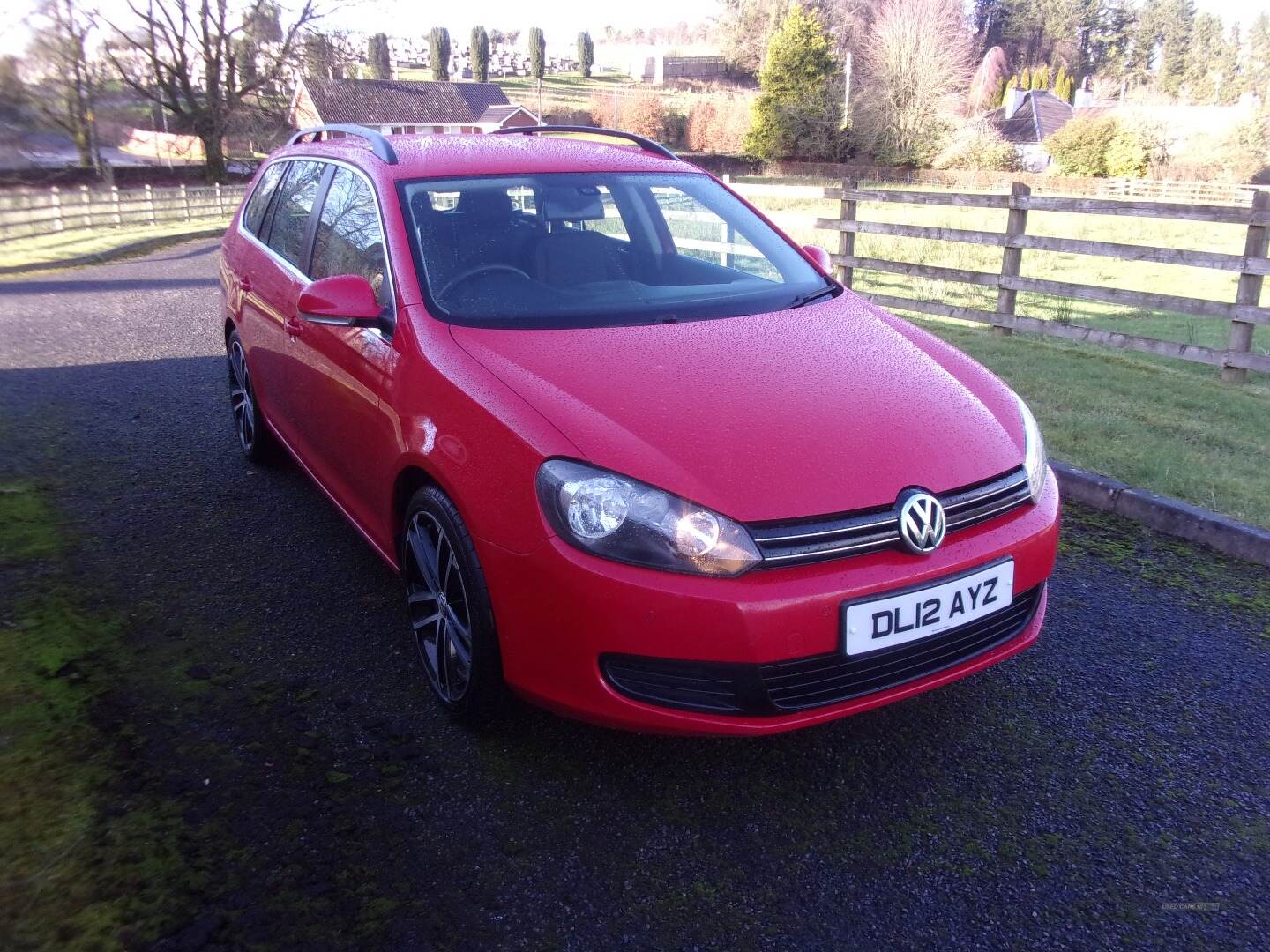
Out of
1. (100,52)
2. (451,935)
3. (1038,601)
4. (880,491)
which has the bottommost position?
(451,935)

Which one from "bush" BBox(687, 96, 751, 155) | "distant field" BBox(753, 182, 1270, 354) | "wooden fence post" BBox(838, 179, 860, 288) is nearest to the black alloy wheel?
"wooden fence post" BBox(838, 179, 860, 288)

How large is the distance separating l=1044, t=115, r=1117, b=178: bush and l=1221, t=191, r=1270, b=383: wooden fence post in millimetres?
45787

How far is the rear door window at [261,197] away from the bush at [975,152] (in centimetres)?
5427

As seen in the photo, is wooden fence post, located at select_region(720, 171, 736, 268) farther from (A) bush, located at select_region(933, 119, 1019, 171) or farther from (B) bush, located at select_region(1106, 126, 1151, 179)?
(A) bush, located at select_region(933, 119, 1019, 171)

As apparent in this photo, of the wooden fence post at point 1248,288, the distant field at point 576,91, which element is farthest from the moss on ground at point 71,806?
the distant field at point 576,91

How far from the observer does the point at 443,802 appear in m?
2.67

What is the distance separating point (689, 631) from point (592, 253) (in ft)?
5.94

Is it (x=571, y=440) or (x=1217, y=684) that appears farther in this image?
(x=1217, y=684)

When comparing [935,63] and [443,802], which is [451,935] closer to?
[443,802]

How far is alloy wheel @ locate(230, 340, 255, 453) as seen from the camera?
536cm

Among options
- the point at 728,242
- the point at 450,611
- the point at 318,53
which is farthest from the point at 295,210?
the point at 318,53

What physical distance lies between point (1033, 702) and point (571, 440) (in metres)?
1.77

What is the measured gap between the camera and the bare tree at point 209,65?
38.7 meters

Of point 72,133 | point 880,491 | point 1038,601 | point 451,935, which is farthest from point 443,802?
point 72,133
